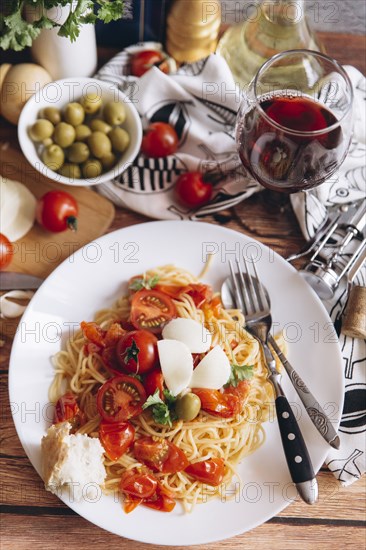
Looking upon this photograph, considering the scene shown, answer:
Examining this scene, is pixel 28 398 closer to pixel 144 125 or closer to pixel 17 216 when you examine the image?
pixel 17 216

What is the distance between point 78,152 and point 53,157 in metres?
0.10

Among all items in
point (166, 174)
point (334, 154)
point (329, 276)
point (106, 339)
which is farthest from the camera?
point (166, 174)

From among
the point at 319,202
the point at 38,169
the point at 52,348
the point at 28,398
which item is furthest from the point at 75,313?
the point at 319,202

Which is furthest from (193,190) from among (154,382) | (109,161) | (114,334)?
(154,382)

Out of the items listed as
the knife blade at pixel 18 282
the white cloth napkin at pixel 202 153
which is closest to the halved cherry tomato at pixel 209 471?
the white cloth napkin at pixel 202 153

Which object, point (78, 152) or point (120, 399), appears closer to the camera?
point (120, 399)

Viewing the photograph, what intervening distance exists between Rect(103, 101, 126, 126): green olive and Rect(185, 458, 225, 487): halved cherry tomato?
143 cm

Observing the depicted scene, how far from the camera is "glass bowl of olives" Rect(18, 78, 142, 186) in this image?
2719 mm

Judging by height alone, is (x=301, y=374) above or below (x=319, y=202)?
below

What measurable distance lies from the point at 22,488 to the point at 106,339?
1.97 feet

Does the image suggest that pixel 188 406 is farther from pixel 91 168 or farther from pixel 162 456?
pixel 91 168

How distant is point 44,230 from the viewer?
277cm

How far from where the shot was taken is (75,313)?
8.35 feet

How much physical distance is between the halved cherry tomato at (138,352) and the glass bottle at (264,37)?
132 cm
